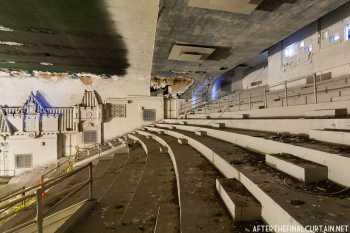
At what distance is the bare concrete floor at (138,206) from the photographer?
2541 millimetres

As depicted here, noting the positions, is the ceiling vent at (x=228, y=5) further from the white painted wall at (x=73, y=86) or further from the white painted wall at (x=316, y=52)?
the white painted wall at (x=73, y=86)

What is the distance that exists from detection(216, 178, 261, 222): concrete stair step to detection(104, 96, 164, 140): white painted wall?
→ 515 inches

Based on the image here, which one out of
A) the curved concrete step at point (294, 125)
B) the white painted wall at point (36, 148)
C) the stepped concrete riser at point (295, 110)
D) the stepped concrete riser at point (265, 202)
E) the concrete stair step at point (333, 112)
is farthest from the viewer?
the white painted wall at point (36, 148)

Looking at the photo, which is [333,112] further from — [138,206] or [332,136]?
[138,206]

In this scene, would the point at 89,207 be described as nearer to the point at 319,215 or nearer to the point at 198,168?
the point at 198,168

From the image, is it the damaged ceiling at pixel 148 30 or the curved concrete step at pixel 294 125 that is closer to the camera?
the curved concrete step at pixel 294 125

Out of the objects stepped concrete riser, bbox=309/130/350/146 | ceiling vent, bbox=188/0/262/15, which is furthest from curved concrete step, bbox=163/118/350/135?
→ ceiling vent, bbox=188/0/262/15

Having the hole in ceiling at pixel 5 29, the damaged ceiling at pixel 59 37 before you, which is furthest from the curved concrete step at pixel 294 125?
the hole in ceiling at pixel 5 29

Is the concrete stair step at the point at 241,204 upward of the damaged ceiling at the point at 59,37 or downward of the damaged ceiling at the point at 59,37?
downward

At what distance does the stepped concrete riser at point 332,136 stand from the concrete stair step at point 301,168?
0.51 m

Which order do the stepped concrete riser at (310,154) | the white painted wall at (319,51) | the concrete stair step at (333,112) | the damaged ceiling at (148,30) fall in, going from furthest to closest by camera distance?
the white painted wall at (319,51) → the damaged ceiling at (148,30) → the concrete stair step at (333,112) → the stepped concrete riser at (310,154)

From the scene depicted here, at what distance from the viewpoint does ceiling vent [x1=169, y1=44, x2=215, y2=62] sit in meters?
8.82

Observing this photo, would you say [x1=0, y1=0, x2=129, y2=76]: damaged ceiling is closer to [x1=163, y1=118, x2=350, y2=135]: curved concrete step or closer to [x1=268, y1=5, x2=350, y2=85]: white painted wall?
[x1=163, y1=118, x2=350, y2=135]: curved concrete step

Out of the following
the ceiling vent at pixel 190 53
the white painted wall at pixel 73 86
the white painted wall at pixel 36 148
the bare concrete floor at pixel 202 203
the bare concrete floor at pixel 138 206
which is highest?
the ceiling vent at pixel 190 53
